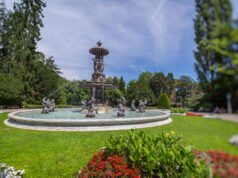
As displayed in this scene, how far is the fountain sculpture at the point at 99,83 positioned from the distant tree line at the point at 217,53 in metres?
14.4

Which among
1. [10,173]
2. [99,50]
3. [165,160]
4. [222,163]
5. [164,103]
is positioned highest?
[99,50]

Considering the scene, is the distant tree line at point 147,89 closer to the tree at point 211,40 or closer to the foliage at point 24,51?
the foliage at point 24,51

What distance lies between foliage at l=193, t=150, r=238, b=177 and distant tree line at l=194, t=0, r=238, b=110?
2.02ft

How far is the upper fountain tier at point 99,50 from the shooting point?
61.2 ft

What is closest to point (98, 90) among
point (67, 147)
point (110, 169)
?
point (67, 147)

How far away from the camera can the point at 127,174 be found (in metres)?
3.35

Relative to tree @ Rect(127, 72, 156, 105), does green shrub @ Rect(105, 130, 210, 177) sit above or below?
below

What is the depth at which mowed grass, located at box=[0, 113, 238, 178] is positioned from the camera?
195 centimetres

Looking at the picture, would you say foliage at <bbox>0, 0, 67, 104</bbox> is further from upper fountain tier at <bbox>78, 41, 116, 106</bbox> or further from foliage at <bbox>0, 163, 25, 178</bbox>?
foliage at <bbox>0, 163, 25, 178</bbox>

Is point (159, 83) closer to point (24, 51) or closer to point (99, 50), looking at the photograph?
point (99, 50)

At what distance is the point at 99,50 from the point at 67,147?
15443 millimetres

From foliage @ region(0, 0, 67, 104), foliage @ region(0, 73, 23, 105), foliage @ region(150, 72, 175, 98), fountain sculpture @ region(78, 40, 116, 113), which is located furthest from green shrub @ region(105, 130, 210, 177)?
foliage @ region(150, 72, 175, 98)

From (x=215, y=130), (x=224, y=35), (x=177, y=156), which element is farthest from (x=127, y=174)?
(x=224, y=35)

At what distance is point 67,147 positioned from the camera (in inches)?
227
